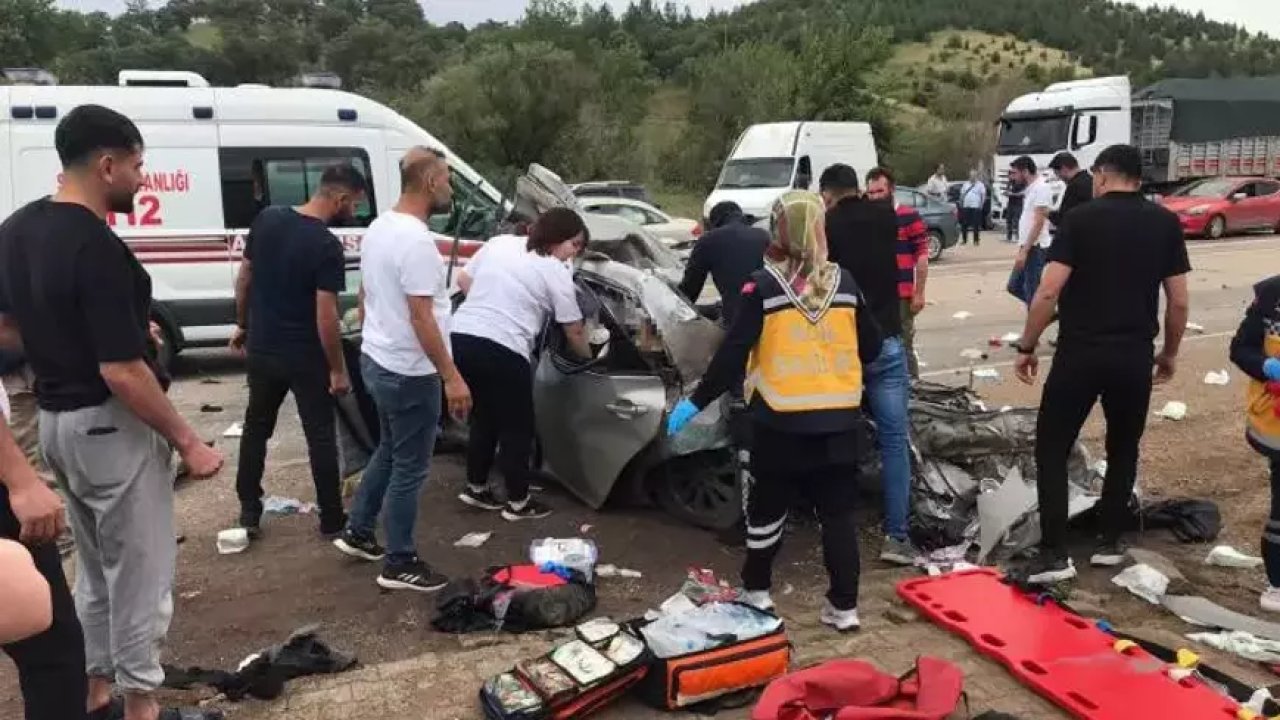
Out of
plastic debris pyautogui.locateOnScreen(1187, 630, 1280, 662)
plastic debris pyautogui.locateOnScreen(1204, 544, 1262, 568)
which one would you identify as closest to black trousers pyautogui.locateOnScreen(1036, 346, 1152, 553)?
plastic debris pyautogui.locateOnScreen(1204, 544, 1262, 568)

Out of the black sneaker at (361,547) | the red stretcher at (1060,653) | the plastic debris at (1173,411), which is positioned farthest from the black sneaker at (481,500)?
the plastic debris at (1173,411)

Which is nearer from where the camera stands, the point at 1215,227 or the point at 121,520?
the point at 121,520

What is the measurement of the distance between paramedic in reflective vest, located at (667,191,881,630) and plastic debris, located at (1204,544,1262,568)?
2039mm

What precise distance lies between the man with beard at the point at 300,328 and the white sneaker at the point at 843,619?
8.19 feet

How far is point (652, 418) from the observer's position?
16.0ft

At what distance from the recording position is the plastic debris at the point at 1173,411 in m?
7.36

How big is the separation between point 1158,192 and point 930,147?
1801 centimetres

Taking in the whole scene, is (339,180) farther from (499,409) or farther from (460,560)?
(460,560)

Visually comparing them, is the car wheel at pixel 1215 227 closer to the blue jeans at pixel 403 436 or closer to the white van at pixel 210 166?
the white van at pixel 210 166

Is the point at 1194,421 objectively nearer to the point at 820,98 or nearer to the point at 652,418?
the point at 652,418

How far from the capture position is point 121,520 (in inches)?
119

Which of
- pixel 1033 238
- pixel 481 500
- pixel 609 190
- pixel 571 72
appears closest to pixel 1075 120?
pixel 609 190

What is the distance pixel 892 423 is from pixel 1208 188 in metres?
22.3

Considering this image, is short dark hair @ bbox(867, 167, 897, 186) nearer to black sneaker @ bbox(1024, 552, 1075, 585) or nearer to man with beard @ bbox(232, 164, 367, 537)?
black sneaker @ bbox(1024, 552, 1075, 585)
